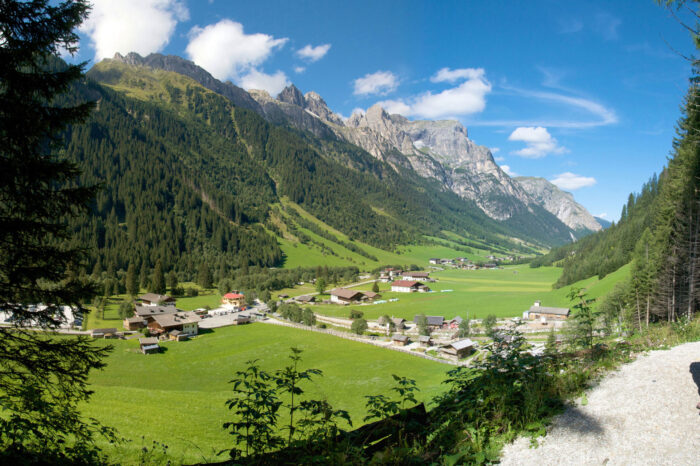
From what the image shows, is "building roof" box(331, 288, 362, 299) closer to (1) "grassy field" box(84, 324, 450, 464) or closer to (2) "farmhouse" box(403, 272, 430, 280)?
(1) "grassy field" box(84, 324, 450, 464)

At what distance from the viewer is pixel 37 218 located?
7.84 m

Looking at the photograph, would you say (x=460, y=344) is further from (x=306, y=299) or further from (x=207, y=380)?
(x=306, y=299)

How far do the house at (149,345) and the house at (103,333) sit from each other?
26.0 feet

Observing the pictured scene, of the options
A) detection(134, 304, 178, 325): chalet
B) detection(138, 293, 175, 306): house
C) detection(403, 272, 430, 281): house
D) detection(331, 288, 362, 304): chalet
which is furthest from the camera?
detection(403, 272, 430, 281): house

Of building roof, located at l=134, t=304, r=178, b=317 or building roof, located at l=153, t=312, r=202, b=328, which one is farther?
building roof, located at l=134, t=304, r=178, b=317

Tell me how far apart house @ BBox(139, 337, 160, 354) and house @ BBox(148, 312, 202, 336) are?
256 inches

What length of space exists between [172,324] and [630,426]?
62756 mm

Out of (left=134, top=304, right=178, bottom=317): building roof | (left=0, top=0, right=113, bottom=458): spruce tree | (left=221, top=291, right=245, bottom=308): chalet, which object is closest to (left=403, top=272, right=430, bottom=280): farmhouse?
(left=221, top=291, right=245, bottom=308): chalet

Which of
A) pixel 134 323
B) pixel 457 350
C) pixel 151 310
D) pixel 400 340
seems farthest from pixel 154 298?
pixel 457 350

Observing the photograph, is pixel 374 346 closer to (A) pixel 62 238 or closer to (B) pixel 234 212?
(A) pixel 62 238

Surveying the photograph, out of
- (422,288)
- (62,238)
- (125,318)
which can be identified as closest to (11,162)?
(62,238)

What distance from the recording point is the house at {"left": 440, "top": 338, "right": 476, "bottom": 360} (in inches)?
1906

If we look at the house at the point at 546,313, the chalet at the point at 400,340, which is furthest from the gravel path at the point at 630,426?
the house at the point at 546,313

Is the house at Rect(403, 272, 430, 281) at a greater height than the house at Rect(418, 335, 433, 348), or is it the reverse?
the house at Rect(403, 272, 430, 281)
